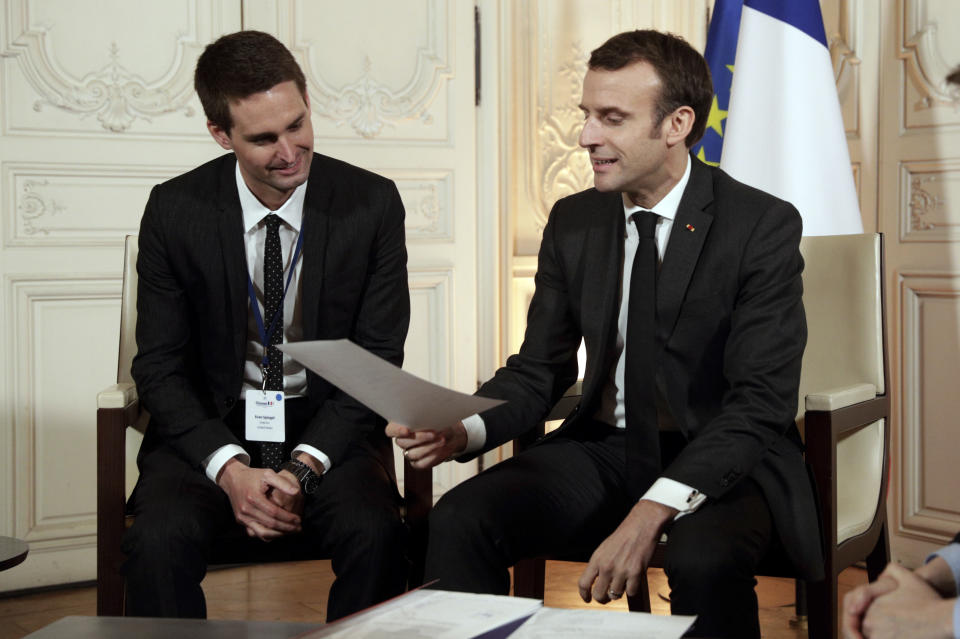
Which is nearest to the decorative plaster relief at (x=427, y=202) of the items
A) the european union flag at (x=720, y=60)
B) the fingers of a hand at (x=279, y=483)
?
the european union flag at (x=720, y=60)

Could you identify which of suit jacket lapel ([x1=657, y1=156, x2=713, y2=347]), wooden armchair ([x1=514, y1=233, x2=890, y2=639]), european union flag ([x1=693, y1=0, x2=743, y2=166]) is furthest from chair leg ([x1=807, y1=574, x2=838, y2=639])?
european union flag ([x1=693, y1=0, x2=743, y2=166])

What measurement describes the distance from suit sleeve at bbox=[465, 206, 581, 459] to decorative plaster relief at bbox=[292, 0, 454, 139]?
1.44 meters

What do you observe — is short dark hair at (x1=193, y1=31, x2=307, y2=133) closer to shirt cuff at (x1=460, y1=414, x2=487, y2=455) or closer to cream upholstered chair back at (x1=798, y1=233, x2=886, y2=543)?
shirt cuff at (x1=460, y1=414, x2=487, y2=455)

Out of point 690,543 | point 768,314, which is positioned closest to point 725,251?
point 768,314

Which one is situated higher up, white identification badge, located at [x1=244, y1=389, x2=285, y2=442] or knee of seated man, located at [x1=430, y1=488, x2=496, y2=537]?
white identification badge, located at [x1=244, y1=389, x2=285, y2=442]

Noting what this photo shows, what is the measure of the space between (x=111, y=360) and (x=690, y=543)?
85.3 inches

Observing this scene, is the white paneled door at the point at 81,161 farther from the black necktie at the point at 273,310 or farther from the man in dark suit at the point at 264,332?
the black necktie at the point at 273,310

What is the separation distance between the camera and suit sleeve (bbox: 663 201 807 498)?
1.84 m

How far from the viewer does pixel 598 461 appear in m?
2.12

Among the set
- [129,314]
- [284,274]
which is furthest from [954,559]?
[129,314]

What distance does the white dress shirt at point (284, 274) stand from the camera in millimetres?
2219

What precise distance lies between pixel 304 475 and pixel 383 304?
42 centimetres

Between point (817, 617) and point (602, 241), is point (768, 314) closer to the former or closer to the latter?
point (602, 241)

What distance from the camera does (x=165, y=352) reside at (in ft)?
7.24
